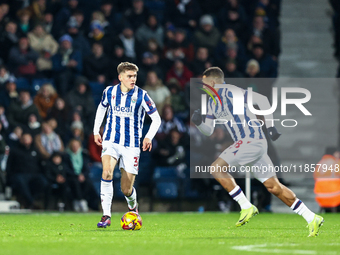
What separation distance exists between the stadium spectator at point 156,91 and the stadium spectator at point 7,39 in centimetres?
332

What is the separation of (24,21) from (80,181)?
15.7ft

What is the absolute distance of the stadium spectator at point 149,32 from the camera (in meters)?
16.8

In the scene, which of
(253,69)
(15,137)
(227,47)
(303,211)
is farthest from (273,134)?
(227,47)

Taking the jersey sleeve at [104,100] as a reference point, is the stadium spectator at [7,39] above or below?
A: above

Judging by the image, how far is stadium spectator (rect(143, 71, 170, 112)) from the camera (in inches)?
593

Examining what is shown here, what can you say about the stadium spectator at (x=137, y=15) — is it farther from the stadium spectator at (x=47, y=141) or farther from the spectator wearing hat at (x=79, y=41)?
the stadium spectator at (x=47, y=141)

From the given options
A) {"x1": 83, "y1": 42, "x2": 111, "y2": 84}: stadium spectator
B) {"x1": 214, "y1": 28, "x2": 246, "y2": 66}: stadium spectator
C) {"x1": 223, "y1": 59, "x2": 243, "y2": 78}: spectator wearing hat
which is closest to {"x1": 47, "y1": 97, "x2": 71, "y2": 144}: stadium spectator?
{"x1": 83, "y1": 42, "x2": 111, "y2": 84}: stadium spectator

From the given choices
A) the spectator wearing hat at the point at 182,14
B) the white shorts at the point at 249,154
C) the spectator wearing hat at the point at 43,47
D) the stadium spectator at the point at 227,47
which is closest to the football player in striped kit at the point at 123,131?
the white shorts at the point at 249,154

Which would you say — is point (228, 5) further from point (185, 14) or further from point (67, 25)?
point (67, 25)

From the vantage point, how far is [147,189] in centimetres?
1410

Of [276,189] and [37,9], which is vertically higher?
[37,9]

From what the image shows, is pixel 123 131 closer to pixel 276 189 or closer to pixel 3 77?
pixel 276 189

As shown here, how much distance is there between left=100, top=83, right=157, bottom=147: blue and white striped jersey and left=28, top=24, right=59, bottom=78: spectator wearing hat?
695 centimetres

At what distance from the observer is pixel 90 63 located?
51.4ft
